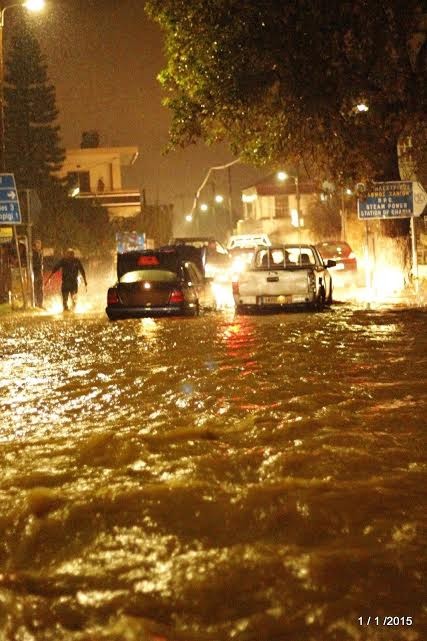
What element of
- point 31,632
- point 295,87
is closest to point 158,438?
point 31,632

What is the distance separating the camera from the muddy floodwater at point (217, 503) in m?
3.85

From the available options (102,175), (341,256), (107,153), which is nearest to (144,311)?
(341,256)

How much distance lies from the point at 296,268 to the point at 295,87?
12.4ft

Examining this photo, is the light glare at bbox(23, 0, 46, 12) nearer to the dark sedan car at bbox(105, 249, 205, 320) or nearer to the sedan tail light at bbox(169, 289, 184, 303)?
the dark sedan car at bbox(105, 249, 205, 320)

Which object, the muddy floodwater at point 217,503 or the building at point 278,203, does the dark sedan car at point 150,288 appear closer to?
the muddy floodwater at point 217,503

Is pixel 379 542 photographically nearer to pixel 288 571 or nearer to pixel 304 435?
pixel 288 571

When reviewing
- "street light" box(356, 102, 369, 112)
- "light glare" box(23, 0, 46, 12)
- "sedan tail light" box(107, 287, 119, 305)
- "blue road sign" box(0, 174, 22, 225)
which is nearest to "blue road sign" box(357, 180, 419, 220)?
"street light" box(356, 102, 369, 112)

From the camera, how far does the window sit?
81812 mm

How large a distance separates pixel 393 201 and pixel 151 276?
714 cm

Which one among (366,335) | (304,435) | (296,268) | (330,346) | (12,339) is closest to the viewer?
(304,435)

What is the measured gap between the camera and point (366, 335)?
1417cm
